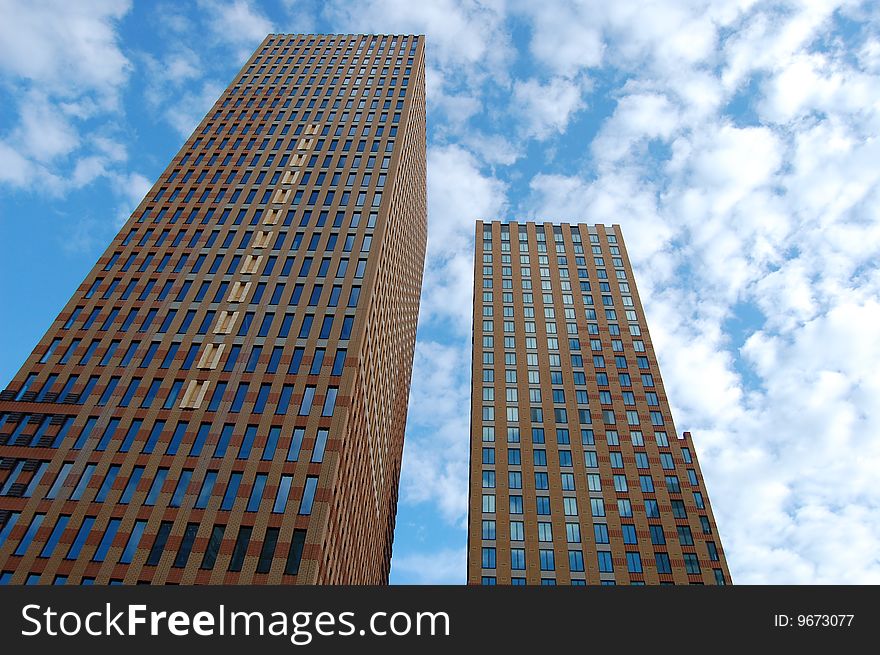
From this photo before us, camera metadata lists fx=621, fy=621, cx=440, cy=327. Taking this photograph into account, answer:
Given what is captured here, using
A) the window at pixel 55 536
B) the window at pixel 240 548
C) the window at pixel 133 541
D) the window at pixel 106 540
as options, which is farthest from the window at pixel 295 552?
the window at pixel 55 536

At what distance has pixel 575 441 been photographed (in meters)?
91.1

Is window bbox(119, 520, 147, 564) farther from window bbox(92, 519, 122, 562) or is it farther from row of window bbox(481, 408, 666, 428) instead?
row of window bbox(481, 408, 666, 428)

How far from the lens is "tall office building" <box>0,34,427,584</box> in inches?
1734

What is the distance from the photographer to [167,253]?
6719cm

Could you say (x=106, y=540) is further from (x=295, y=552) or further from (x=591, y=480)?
(x=591, y=480)

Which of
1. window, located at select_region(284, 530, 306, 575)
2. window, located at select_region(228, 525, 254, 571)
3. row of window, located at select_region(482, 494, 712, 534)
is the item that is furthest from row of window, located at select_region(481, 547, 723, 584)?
window, located at select_region(228, 525, 254, 571)

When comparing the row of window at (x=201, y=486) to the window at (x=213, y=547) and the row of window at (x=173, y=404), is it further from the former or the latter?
the row of window at (x=173, y=404)

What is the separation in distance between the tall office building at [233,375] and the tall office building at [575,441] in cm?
1706

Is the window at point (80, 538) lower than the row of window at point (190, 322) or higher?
lower

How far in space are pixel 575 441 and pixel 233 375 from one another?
5426 cm

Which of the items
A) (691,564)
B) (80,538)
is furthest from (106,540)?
(691,564)

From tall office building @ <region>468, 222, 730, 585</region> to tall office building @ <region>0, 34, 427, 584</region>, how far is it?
1706 cm

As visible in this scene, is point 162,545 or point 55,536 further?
point 55,536

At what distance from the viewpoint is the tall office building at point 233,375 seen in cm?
4403
